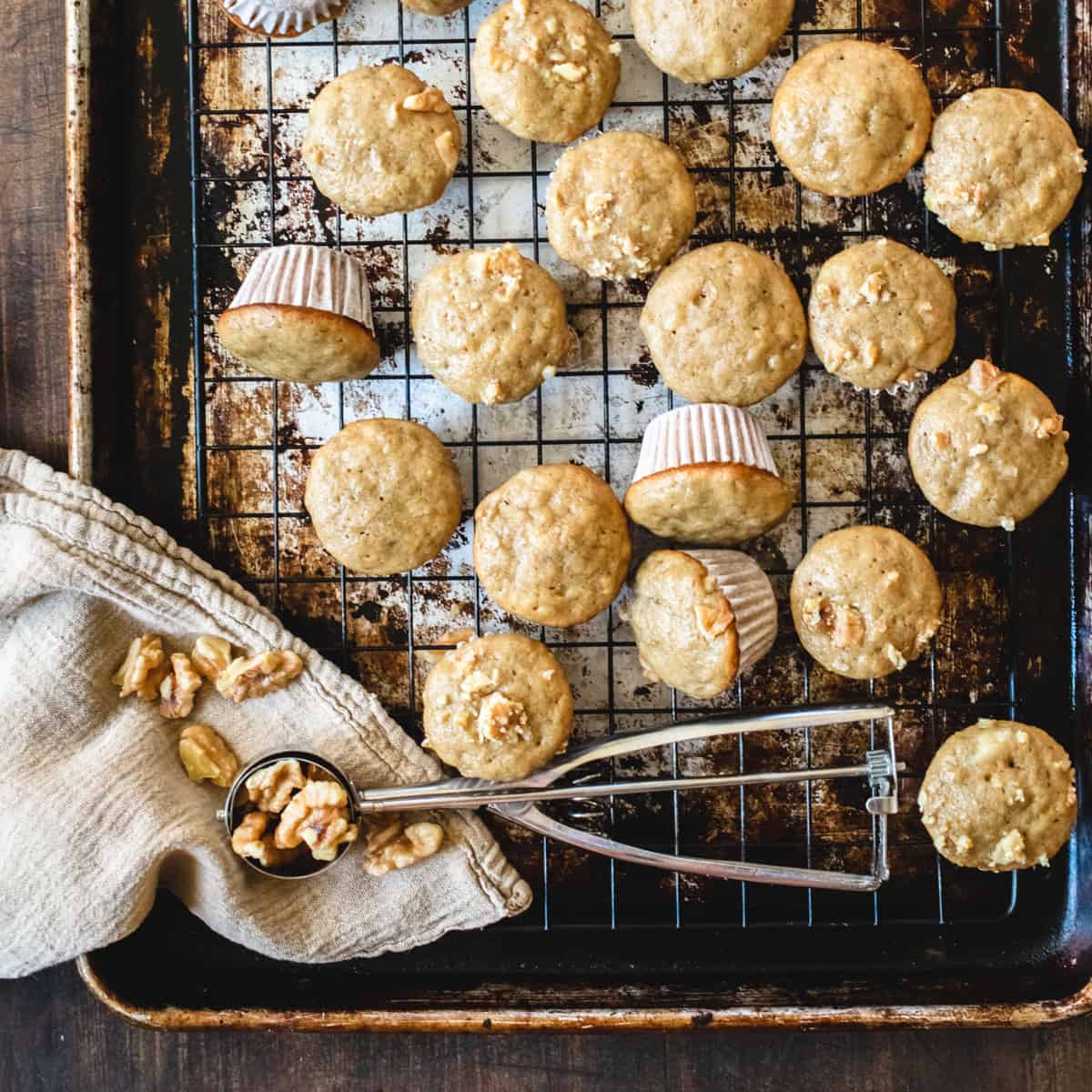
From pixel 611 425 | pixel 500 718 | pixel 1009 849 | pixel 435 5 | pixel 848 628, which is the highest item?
pixel 435 5

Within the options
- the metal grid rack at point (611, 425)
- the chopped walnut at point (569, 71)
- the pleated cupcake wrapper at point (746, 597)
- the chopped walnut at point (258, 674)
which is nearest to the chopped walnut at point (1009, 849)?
the metal grid rack at point (611, 425)

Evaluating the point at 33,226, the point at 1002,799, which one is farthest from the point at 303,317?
the point at 1002,799

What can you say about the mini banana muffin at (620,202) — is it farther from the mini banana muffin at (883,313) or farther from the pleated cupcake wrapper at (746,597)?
the pleated cupcake wrapper at (746,597)

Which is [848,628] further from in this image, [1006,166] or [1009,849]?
[1006,166]

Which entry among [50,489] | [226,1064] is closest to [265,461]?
[50,489]

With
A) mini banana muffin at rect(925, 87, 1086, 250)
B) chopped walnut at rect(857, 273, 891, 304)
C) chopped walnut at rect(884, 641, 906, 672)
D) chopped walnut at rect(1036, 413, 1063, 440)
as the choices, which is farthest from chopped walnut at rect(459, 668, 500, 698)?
mini banana muffin at rect(925, 87, 1086, 250)

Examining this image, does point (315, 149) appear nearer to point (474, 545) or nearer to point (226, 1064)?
point (474, 545)
